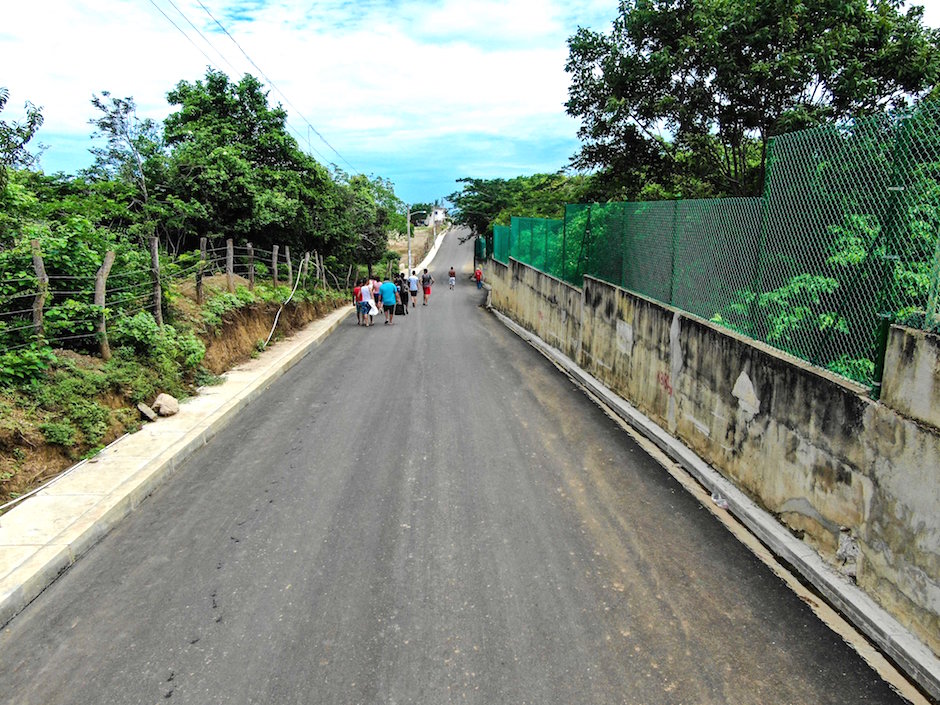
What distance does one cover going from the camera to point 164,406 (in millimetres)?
8664

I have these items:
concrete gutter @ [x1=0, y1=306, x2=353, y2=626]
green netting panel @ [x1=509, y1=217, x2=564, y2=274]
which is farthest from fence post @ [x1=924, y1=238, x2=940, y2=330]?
green netting panel @ [x1=509, y1=217, x2=564, y2=274]

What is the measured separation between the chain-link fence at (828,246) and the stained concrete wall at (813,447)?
0.29 m

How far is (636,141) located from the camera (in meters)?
18.0

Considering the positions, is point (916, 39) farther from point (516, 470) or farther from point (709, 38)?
point (516, 470)

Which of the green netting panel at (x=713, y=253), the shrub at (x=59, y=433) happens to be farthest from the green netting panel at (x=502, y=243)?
the shrub at (x=59, y=433)

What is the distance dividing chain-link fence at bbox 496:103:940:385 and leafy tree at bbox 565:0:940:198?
7.81 metres

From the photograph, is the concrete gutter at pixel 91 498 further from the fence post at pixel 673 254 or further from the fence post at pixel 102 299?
the fence post at pixel 673 254

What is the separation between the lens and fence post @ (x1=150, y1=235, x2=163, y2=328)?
10219mm

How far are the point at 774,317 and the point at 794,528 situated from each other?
A: 2.01m

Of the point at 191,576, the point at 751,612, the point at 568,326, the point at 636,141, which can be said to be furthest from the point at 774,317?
the point at 636,141

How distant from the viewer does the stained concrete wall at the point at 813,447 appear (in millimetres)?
3770

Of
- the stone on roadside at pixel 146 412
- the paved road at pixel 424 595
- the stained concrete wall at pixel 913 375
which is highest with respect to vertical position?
the stained concrete wall at pixel 913 375

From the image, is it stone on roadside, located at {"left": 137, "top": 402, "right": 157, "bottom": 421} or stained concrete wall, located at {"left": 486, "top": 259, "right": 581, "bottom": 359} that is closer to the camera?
stone on roadside, located at {"left": 137, "top": 402, "right": 157, "bottom": 421}

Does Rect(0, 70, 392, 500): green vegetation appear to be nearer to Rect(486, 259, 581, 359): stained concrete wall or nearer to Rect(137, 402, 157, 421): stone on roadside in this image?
Rect(137, 402, 157, 421): stone on roadside
